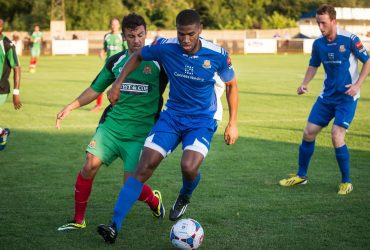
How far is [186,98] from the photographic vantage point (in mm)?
5766

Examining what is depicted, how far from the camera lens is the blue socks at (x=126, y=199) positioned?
5.32 metres

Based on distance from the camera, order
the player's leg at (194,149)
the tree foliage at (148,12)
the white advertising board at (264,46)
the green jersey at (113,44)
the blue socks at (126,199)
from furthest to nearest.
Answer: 1. the tree foliage at (148,12)
2. the white advertising board at (264,46)
3. the green jersey at (113,44)
4. the player's leg at (194,149)
5. the blue socks at (126,199)

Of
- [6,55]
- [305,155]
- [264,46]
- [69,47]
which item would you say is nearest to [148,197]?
[305,155]

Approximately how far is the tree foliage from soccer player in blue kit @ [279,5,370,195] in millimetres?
57365

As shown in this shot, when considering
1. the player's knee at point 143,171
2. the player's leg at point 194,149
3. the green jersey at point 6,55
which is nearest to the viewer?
the player's knee at point 143,171

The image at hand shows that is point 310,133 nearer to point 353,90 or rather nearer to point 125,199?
point 353,90

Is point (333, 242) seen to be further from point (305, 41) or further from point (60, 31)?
point (60, 31)

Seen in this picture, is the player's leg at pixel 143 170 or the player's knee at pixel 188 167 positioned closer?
the player's leg at pixel 143 170

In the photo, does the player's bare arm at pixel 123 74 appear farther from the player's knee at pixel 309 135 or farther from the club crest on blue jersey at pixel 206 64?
the player's knee at pixel 309 135

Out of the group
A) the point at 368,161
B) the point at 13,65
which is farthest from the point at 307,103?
the point at 13,65

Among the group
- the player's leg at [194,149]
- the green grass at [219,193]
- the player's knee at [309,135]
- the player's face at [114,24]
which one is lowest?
the green grass at [219,193]

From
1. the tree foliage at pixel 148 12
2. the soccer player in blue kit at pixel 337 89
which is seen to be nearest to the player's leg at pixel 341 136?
the soccer player in blue kit at pixel 337 89

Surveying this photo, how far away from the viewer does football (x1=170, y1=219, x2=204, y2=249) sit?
5195 mm

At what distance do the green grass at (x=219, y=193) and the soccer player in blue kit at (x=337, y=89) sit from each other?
0.35 metres
